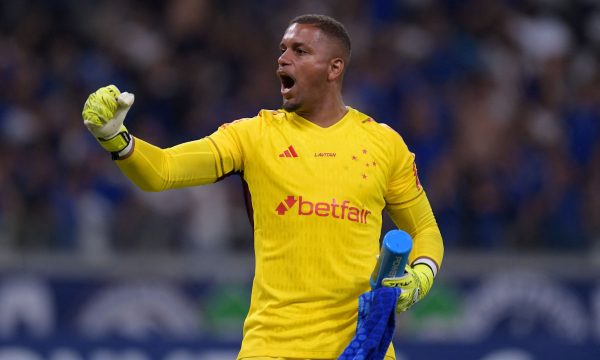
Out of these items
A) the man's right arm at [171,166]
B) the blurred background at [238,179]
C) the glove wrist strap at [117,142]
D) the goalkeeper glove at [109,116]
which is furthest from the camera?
the blurred background at [238,179]

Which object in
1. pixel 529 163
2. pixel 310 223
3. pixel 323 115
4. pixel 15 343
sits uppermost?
pixel 529 163

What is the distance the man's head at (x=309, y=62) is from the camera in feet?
17.7

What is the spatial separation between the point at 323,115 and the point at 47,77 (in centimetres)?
689

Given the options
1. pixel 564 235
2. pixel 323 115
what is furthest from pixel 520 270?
pixel 323 115

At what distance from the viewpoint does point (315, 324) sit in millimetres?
5164

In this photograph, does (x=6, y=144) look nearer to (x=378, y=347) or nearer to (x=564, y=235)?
(x=564, y=235)

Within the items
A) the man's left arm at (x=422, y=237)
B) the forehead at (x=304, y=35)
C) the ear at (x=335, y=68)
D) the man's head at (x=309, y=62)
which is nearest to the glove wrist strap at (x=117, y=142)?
the man's head at (x=309, y=62)

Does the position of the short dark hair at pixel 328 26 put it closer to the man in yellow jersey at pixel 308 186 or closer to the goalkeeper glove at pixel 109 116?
the man in yellow jersey at pixel 308 186

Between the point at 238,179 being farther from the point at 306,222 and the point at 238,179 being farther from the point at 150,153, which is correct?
the point at 150,153

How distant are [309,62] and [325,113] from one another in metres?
0.25

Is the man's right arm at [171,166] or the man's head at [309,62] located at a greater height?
the man's head at [309,62]

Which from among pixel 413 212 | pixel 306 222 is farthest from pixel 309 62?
pixel 413 212

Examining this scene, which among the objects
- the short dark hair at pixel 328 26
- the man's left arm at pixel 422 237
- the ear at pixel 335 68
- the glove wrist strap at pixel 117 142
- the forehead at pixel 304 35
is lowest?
the man's left arm at pixel 422 237

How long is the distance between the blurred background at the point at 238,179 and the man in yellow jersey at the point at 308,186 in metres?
4.16
